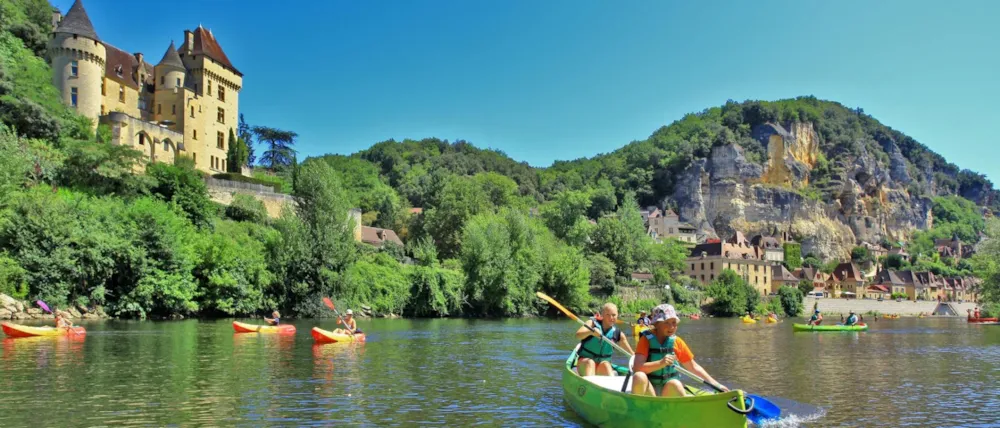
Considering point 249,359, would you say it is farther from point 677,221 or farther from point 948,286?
point 948,286

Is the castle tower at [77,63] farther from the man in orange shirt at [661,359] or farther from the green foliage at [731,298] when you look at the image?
the green foliage at [731,298]

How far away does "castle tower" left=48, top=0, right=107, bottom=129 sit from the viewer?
58.3m

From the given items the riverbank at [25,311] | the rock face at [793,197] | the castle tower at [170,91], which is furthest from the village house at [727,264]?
the riverbank at [25,311]

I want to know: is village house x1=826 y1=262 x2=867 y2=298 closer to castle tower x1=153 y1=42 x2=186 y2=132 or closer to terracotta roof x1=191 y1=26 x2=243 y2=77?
terracotta roof x1=191 y1=26 x2=243 y2=77

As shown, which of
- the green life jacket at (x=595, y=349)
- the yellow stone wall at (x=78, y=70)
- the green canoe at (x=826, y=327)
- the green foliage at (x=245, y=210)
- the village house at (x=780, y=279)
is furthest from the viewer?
the village house at (x=780, y=279)

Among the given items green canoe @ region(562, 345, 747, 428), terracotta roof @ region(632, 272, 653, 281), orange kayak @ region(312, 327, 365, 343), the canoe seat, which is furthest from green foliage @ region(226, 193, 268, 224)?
green canoe @ region(562, 345, 747, 428)

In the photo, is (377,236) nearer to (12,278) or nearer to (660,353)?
(12,278)

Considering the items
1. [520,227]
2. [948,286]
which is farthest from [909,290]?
[520,227]

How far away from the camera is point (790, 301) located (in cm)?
8956

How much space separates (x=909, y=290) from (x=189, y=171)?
126 meters

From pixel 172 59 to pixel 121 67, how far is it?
4.35 m

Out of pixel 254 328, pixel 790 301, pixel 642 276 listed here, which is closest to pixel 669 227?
pixel 790 301

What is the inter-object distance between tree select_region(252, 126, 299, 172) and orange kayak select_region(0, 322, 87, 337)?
85.1 meters

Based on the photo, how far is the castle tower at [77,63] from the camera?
191 ft
